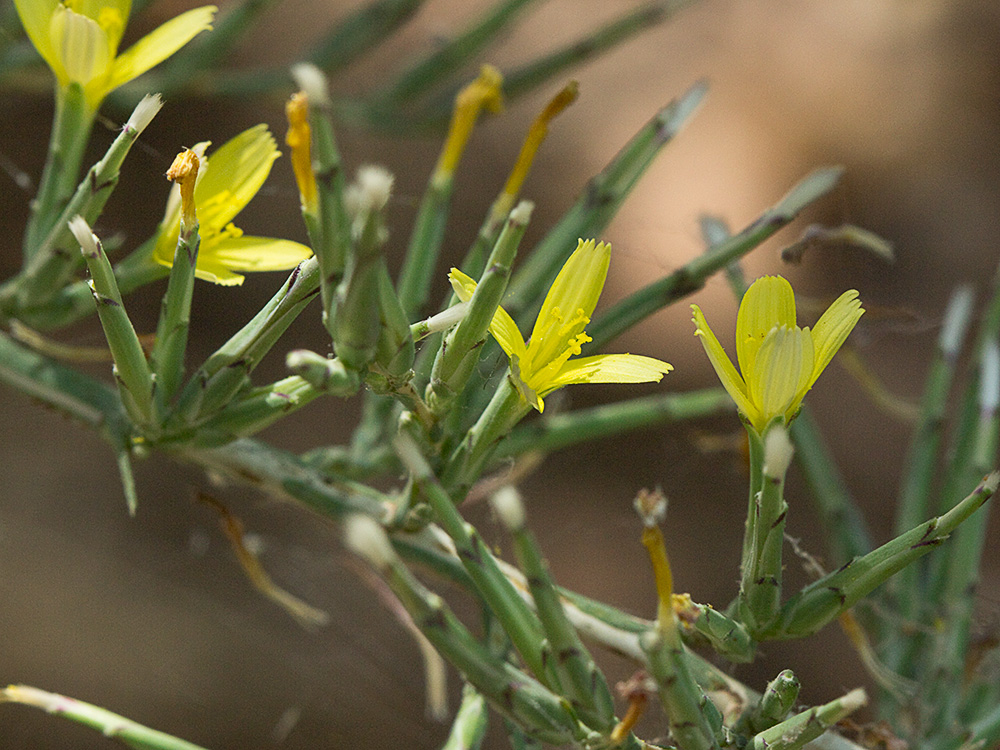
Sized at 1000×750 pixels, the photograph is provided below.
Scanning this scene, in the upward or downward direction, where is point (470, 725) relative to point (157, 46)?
downward

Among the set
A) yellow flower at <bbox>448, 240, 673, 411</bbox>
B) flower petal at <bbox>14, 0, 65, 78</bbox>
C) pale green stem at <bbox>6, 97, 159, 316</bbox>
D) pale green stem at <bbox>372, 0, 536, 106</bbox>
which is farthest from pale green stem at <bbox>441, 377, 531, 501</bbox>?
pale green stem at <bbox>372, 0, 536, 106</bbox>

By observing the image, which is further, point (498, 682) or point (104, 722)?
point (104, 722)

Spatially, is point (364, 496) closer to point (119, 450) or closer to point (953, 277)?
point (119, 450)

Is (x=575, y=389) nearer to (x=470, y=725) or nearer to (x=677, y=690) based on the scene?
(x=470, y=725)

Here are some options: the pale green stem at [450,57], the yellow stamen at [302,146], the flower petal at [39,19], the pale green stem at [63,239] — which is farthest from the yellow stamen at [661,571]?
the pale green stem at [450,57]

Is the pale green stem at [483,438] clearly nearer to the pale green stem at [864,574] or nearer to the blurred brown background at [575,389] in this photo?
the pale green stem at [864,574]

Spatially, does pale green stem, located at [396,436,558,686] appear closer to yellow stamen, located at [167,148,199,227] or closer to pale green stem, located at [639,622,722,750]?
pale green stem, located at [639,622,722,750]

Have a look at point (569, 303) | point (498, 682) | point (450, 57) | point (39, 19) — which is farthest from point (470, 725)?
point (450, 57)

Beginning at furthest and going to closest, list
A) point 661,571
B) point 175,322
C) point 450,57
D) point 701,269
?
point 450,57 → point 701,269 → point 175,322 → point 661,571
